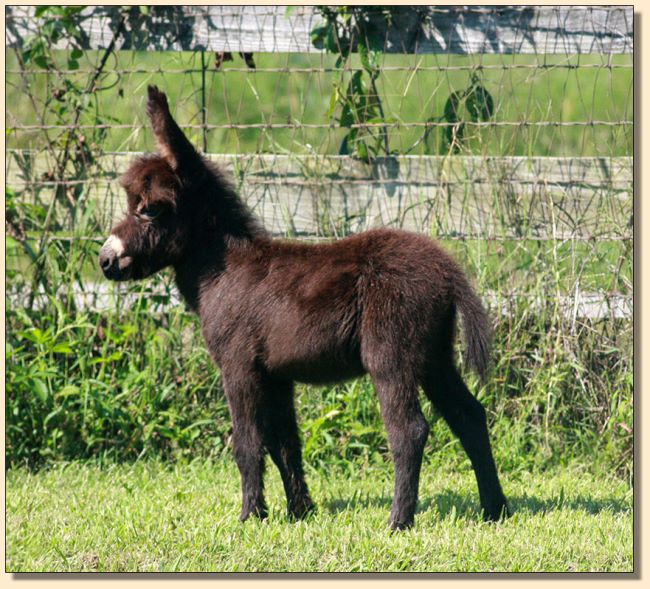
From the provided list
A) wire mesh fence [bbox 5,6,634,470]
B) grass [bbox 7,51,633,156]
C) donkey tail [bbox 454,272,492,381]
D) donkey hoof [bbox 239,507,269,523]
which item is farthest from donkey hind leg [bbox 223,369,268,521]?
grass [bbox 7,51,633,156]

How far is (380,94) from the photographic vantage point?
23.2 ft

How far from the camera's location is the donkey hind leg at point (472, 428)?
5203 mm

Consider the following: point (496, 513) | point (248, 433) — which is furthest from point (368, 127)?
point (496, 513)

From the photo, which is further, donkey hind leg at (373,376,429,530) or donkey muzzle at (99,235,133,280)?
donkey muzzle at (99,235,133,280)

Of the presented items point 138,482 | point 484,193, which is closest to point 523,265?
point 484,193

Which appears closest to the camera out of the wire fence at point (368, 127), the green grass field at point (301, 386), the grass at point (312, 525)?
the grass at point (312, 525)

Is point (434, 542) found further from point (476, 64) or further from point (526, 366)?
point (476, 64)

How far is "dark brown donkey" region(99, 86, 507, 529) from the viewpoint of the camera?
4.90 m

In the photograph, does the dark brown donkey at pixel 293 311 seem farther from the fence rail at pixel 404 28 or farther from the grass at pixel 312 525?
the fence rail at pixel 404 28

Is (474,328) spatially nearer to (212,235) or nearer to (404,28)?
(212,235)

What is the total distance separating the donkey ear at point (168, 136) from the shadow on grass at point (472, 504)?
2057 millimetres

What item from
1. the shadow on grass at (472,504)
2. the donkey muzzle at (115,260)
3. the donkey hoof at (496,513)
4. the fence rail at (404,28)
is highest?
the fence rail at (404,28)

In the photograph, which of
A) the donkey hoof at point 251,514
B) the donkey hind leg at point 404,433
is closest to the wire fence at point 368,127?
the donkey hind leg at point 404,433

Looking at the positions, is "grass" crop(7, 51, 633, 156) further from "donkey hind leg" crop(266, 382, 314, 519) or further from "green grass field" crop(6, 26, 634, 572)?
"donkey hind leg" crop(266, 382, 314, 519)
